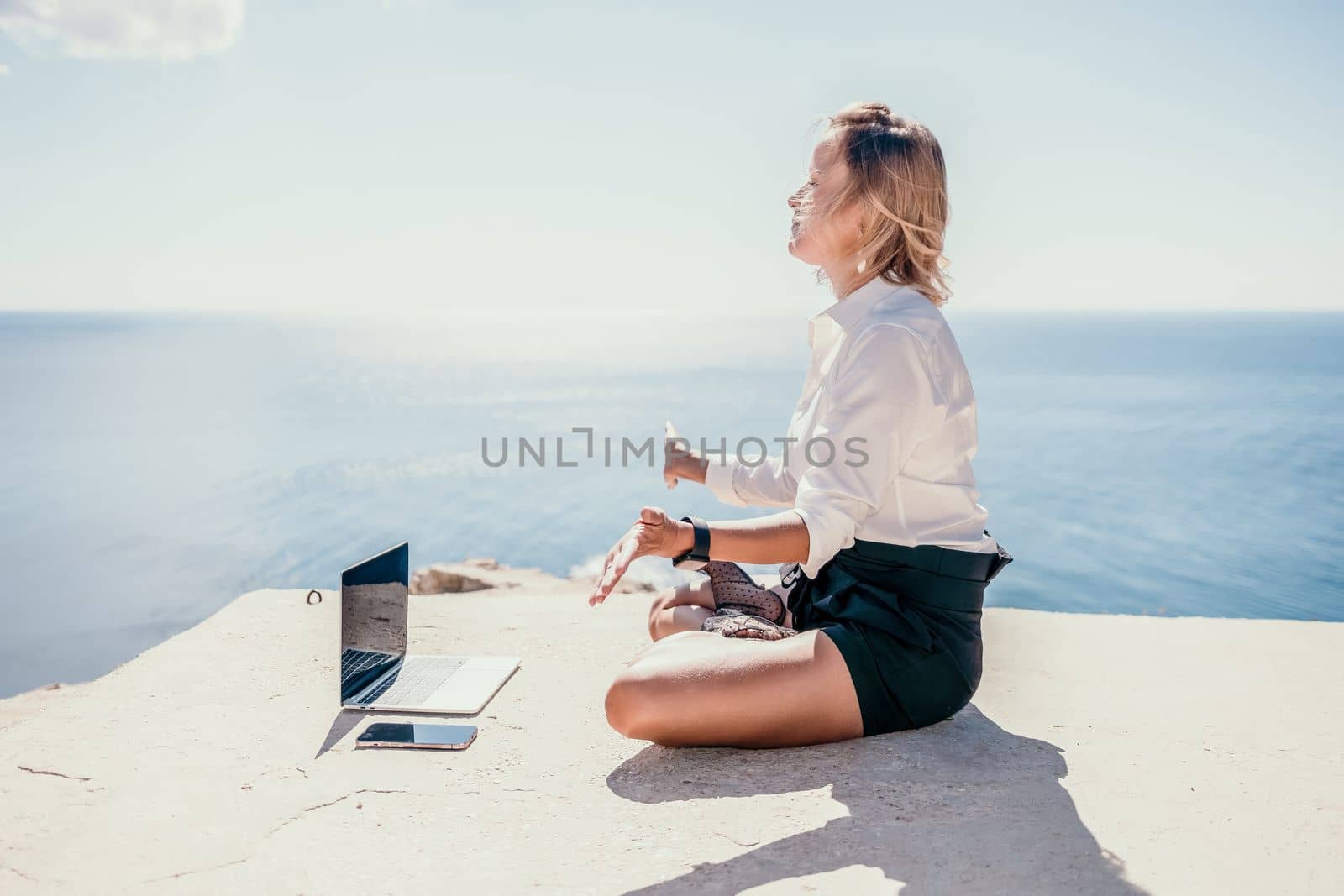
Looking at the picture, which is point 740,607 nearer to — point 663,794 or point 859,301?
point 663,794

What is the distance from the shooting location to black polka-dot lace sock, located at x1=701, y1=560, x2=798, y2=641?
109 inches

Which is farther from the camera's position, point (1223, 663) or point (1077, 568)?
point (1077, 568)

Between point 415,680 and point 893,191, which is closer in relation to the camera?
point 893,191

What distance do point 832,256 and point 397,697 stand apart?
→ 2.15 m

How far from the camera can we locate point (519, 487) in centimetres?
2839

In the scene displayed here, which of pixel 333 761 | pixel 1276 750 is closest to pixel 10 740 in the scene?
pixel 333 761

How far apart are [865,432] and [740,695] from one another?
0.81m

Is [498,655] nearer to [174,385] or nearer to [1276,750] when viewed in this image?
[1276,750]

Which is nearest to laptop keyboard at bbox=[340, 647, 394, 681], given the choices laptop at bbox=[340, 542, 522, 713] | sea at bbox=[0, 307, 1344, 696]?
laptop at bbox=[340, 542, 522, 713]

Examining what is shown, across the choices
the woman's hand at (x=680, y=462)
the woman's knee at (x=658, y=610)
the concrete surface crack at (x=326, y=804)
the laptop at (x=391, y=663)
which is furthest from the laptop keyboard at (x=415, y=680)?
the woman's hand at (x=680, y=462)

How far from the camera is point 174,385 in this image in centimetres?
5459

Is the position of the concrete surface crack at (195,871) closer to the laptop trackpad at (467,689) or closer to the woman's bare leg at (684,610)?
the laptop trackpad at (467,689)

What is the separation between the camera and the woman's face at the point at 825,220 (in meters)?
2.68

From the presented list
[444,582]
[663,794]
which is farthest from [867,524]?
[444,582]
